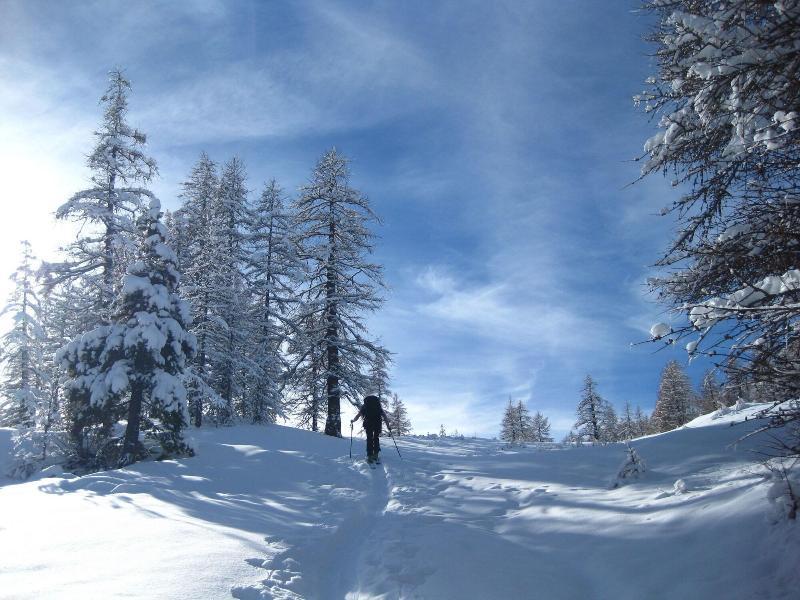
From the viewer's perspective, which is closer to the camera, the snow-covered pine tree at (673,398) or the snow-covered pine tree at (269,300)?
the snow-covered pine tree at (269,300)

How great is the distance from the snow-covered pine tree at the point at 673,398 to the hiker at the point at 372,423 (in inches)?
1309

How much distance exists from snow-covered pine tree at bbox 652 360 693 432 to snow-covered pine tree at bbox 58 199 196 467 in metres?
38.3

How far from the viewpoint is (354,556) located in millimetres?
6621

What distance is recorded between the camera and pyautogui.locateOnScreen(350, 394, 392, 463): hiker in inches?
540

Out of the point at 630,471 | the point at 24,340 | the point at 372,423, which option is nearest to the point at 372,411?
the point at 372,423

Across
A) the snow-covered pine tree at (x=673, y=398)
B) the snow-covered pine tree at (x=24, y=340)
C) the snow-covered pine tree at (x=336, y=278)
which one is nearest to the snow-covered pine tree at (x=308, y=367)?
the snow-covered pine tree at (x=336, y=278)

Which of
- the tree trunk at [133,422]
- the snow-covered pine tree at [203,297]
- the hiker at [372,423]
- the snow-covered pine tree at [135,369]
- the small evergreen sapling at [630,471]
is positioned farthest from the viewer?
the snow-covered pine tree at [203,297]

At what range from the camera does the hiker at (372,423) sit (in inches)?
540

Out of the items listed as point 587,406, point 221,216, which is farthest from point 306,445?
point 587,406

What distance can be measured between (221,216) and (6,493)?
1788cm

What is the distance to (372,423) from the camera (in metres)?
14.2

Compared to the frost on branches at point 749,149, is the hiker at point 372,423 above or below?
below

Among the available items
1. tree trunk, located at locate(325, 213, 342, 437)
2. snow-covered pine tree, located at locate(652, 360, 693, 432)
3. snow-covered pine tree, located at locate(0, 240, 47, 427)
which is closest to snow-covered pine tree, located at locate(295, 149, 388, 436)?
tree trunk, located at locate(325, 213, 342, 437)

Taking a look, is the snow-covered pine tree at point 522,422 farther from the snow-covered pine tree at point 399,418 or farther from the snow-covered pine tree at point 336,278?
the snow-covered pine tree at point 336,278
